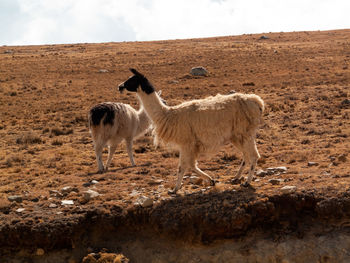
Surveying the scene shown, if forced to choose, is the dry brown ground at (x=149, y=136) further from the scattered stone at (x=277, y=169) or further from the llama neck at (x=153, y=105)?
the llama neck at (x=153, y=105)

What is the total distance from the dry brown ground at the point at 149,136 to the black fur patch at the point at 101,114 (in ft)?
5.30

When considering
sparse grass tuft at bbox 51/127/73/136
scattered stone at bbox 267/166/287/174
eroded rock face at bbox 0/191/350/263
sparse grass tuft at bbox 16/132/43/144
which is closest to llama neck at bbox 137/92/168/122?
eroded rock face at bbox 0/191/350/263

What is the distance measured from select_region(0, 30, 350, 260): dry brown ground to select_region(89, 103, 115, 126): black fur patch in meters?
1.61

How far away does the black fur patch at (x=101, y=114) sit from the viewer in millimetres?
11977

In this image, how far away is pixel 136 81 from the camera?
→ 8.49m

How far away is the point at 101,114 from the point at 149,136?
586 cm

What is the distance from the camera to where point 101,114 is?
39.4ft

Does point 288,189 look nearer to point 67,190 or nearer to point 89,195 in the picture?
point 89,195

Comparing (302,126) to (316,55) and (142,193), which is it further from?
(316,55)

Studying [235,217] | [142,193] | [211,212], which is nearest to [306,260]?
[235,217]

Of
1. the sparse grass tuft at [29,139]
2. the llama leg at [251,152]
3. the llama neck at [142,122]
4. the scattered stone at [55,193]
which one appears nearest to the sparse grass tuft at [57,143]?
the sparse grass tuft at [29,139]

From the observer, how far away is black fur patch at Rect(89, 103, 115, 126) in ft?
39.3

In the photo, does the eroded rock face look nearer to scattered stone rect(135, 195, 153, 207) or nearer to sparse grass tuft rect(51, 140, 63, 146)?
scattered stone rect(135, 195, 153, 207)

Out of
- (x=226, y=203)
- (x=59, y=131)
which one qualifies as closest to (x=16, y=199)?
(x=226, y=203)
